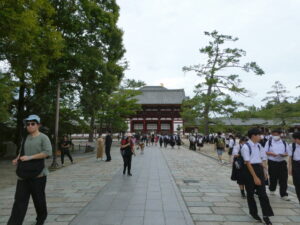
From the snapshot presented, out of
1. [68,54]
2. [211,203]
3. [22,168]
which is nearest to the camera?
[22,168]

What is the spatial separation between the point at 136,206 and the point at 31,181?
229cm

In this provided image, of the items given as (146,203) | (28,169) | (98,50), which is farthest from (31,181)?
(98,50)

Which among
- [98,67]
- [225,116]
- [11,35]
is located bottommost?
[225,116]

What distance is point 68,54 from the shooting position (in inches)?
547

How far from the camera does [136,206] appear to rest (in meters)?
5.23

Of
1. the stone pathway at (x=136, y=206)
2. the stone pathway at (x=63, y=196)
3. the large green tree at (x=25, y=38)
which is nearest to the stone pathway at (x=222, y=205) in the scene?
the stone pathway at (x=136, y=206)

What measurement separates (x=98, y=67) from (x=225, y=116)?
1212 cm

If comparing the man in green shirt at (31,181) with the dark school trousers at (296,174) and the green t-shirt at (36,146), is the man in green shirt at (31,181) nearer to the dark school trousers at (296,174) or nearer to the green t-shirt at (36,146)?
the green t-shirt at (36,146)

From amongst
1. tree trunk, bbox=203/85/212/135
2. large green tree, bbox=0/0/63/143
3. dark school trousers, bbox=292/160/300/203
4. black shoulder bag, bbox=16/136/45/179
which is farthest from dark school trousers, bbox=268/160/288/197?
tree trunk, bbox=203/85/212/135

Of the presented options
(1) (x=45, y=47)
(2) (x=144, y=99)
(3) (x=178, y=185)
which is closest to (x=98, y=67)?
(1) (x=45, y=47)

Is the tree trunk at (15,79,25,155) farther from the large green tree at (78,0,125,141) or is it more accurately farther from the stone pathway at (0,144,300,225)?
the stone pathway at (0,144,300,225)

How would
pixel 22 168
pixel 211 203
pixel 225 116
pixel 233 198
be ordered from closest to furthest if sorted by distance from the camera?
pixel 22 168 < pixel 211 203 < pixel 233 198 < pixel 225 116

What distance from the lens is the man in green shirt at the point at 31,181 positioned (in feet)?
11.9

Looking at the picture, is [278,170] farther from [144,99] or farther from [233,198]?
[144,99]
